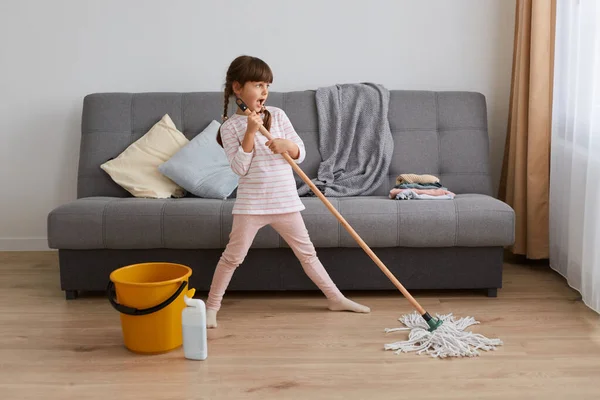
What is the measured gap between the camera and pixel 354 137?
3.52 meters

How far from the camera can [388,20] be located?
3807 mm

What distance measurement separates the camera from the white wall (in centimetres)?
380

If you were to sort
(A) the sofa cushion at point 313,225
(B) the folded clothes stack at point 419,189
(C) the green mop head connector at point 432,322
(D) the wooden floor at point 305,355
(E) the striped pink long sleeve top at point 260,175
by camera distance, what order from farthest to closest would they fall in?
(B) the folded clothes stack at point 419,189 → (A) the sofa cushion at point 313,225 → (E) the striped pink long sleeve top at point 260,175 → (C) the green mop head connector at point 432,322 → (D) the wooden floor at point 305,355

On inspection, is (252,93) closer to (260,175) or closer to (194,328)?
(260,175)

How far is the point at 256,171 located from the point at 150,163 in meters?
0.94

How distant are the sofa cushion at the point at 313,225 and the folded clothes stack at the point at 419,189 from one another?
9 cm

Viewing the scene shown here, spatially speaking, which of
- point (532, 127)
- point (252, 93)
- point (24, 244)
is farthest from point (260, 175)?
point (24, 244)

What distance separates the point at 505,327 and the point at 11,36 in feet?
9.79

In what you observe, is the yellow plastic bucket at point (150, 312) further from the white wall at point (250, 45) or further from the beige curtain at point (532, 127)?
the beige curtain at point (532, 127)

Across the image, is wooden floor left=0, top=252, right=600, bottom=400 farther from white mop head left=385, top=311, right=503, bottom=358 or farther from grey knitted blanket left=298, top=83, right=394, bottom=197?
grey knitted blanket left=298, top=83, right=394, bottom=197

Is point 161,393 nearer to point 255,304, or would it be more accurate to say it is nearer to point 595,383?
point 255,304

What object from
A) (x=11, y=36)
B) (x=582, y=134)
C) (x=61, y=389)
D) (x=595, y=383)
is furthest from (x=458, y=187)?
(x=11, y=36)

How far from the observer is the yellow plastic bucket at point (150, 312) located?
240 centimetres

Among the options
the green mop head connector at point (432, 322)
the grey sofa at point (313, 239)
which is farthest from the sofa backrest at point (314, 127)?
the green mop head connector at point (432, 322)
